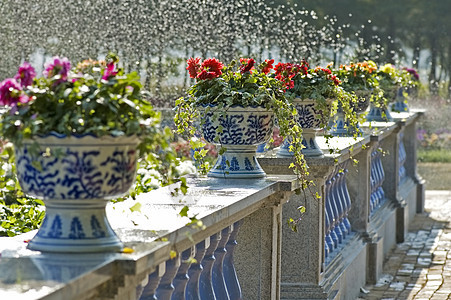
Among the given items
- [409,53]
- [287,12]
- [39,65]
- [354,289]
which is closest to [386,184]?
[354,289]

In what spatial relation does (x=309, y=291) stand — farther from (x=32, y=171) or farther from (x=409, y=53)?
(x=409, y=53)

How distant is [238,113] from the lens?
421 cm

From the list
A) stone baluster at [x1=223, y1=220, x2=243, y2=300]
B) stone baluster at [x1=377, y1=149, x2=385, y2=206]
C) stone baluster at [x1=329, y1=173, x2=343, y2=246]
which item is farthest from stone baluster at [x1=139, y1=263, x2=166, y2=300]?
stone baluster at [x1=377, y1=149, x2=385, y2=206]

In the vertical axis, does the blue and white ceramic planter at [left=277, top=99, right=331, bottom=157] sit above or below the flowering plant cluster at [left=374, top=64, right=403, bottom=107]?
below

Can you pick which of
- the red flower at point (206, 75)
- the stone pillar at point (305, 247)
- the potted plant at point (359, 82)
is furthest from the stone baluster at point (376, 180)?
the red flower at point (206, 75)

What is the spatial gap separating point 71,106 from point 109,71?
17cm

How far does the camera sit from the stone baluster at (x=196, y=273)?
3.26 meters

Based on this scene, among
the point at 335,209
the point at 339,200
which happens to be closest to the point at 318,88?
the point at 335,209

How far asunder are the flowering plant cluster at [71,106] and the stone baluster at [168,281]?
58 centimetres

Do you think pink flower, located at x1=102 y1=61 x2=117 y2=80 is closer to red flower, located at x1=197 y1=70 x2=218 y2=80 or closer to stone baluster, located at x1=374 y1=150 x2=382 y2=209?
red flower, located at x1=197 y1=70 x2=218 y2=80

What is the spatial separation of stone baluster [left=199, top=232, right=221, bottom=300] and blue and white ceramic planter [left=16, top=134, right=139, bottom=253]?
959mm

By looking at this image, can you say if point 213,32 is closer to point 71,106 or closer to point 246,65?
point 246,65

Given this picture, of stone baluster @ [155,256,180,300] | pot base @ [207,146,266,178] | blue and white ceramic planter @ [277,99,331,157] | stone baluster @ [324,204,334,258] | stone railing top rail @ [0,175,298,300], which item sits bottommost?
stone baluster @ [324,204,334,258]

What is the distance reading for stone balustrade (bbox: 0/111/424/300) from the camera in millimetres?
2346
